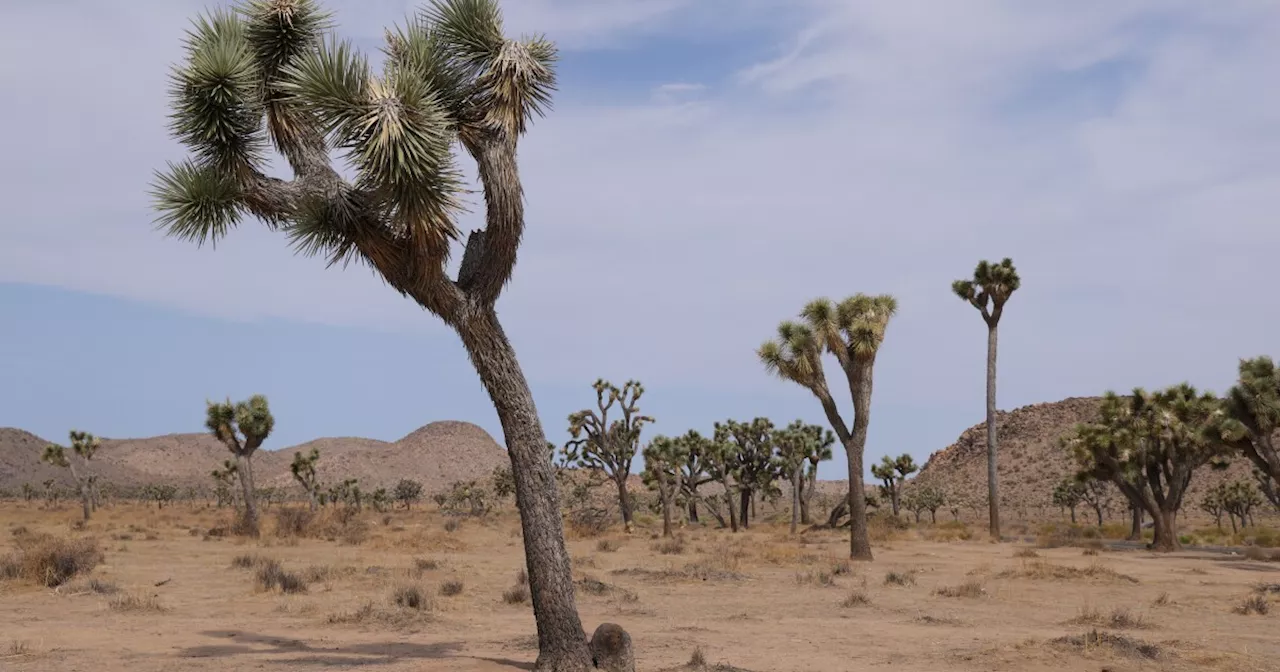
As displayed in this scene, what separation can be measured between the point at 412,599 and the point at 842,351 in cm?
1339

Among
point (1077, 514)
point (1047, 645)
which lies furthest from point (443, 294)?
point (1077, 514)

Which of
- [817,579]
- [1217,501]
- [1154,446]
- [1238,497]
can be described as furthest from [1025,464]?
[817,579]

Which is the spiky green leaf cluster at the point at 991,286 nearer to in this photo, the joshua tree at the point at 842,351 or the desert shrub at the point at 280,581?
the joshua tree at the point at 842,351

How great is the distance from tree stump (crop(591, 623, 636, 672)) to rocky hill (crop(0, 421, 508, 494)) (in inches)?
4223

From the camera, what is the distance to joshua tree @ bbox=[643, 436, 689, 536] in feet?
146

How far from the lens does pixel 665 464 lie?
47656mm

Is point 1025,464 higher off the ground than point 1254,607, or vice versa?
point 1025,464

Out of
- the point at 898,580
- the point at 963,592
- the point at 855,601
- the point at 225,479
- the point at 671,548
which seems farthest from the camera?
the point at 225,479

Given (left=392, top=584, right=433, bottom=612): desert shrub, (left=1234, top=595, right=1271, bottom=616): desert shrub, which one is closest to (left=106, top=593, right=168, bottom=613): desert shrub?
(left=392, top=584, right=433, bottom=612): desert shrub

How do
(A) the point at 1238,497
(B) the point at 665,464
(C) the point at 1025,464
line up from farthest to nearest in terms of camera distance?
(C) the point at 1025,464 < (A) the point at 1238,497 < (B) the point at 665,464

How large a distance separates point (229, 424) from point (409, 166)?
34409mm

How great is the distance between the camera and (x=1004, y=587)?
2080cm

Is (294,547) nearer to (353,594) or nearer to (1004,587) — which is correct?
(353,594)

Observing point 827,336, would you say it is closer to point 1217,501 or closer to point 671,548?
point 671,548
